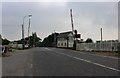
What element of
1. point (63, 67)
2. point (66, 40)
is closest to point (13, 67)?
point (63, 67)

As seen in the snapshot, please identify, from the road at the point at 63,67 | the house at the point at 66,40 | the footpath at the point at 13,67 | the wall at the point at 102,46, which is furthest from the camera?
the house at the point at 66,40

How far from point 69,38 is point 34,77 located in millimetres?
115256

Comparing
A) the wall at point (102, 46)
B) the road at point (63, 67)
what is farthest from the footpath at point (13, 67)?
the wall at point (102, 46)

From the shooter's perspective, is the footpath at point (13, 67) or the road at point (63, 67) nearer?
the road at point (63, 67)

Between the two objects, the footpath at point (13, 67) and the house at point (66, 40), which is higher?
the house at point (66, 40)

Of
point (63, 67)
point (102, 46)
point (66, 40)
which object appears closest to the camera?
point (63, 67)

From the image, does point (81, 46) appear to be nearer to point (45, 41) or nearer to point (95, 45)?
point (95, 45)

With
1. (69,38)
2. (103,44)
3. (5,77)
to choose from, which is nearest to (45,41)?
(69,38)

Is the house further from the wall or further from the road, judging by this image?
the road

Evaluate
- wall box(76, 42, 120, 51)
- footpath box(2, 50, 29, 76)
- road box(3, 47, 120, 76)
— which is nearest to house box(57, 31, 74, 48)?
wall box(76, 42, 120, 51)

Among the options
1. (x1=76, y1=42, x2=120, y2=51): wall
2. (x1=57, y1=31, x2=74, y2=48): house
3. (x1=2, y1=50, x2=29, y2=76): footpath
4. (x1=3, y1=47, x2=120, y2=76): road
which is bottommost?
(x1=2, y1=50, x2=29, y2=76): footpath

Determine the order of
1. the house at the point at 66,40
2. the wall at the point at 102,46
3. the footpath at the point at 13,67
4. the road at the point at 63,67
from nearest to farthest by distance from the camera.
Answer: the road at the point at 63,67 < the footpath at the point at 13,67 < the wall at the point at 102,46 < the house at the point at 66,40

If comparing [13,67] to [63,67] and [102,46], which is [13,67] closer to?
[63,67]

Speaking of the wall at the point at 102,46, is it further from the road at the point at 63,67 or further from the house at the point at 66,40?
the house at the point at 66,40
